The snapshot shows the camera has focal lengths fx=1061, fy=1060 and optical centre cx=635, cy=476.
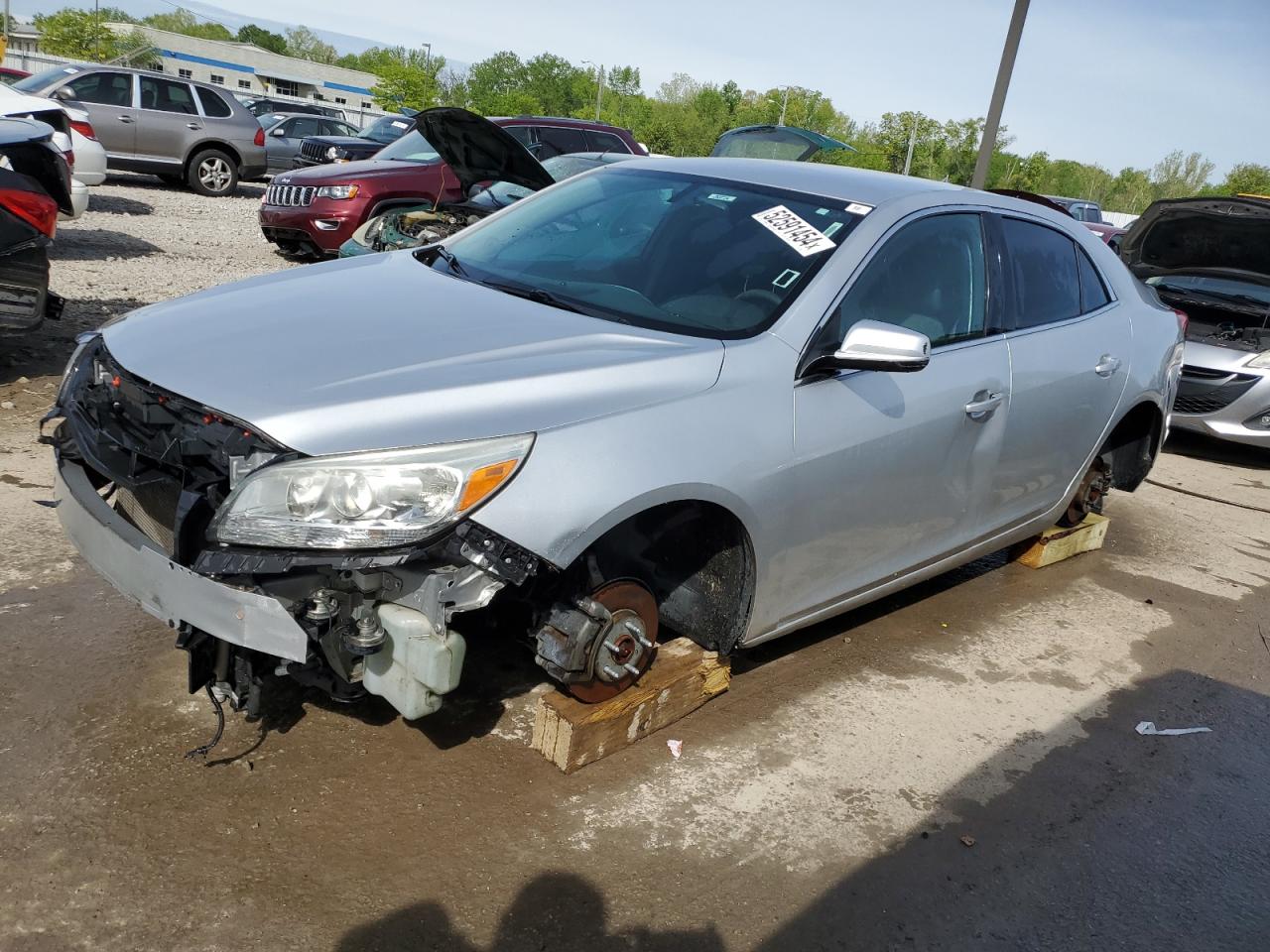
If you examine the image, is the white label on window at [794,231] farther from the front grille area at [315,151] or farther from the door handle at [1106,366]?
the front grille area at [315,151]

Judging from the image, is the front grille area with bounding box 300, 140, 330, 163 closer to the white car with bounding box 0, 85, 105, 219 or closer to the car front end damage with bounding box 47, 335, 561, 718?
the white car with bounding box 0, 85, 105, 219

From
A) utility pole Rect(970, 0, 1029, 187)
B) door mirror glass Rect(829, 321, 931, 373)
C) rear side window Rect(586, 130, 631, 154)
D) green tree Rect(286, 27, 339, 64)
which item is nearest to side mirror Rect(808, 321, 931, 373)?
door mirror glass Rect(829, 321, 931, 373)

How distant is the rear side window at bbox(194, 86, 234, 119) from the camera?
16.3 metres

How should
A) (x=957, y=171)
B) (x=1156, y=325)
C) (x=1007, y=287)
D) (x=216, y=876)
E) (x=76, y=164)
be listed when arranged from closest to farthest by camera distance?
(x=216, y=876) < (x=1007, y=287) < (x=1156, y=325) < (x=76, y=164) < (x=957, y=171)

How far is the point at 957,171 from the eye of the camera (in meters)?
64.5

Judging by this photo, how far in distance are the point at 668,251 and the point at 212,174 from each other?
15629 mm

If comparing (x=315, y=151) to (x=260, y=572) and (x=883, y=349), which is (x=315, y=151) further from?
(x=260, y=572)

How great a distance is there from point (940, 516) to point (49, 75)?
15554 millimetres

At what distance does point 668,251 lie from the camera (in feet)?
12.0

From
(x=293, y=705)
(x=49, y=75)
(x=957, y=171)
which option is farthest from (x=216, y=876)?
(x=957, y=171)

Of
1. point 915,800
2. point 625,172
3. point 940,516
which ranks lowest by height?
point 915,800

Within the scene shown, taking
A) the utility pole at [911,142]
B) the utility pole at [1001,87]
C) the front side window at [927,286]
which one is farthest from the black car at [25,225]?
the utility pole at [911,142]

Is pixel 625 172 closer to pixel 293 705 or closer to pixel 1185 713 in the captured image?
pixel 293 705

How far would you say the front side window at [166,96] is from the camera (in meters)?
15.8
